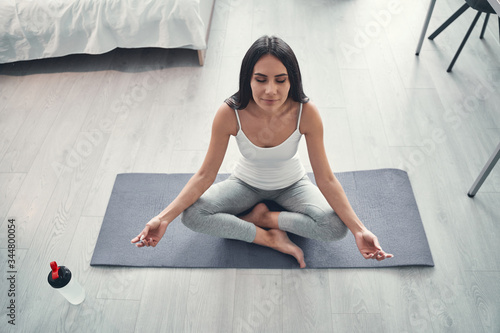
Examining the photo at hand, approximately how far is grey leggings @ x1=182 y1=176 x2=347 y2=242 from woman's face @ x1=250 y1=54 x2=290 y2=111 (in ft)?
1.50

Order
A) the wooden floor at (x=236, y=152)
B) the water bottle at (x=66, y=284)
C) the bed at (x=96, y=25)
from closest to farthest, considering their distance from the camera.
Answer: the water bottle at (x=66, y=284), the wooden floor at (x=236, y=152), the bed at (x=96, y=25)

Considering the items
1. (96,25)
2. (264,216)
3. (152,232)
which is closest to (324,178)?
(264,216)

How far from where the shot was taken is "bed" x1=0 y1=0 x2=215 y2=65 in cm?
233

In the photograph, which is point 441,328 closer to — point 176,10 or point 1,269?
point 1,269

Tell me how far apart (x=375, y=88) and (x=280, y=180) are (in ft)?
3.67

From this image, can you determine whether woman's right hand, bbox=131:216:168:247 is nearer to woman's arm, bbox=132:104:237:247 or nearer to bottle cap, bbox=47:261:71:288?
woman's arm, bbox=132:104:237:247

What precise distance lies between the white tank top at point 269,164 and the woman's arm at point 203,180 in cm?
4

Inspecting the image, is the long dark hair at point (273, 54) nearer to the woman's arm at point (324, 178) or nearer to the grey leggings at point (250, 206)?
the woman's arm at point (324, 178)

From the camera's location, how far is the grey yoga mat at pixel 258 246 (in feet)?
5.23

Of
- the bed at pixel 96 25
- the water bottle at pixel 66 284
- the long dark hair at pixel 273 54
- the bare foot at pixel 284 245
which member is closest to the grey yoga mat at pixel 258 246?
the bare foot at pixel 284 245

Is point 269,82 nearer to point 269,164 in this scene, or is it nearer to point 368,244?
point 269,164

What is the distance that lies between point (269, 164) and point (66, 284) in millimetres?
835

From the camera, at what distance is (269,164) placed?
1.50m

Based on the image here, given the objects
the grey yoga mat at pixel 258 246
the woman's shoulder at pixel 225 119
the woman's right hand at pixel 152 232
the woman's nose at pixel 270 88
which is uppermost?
the woman's nose at pixel 270 88
